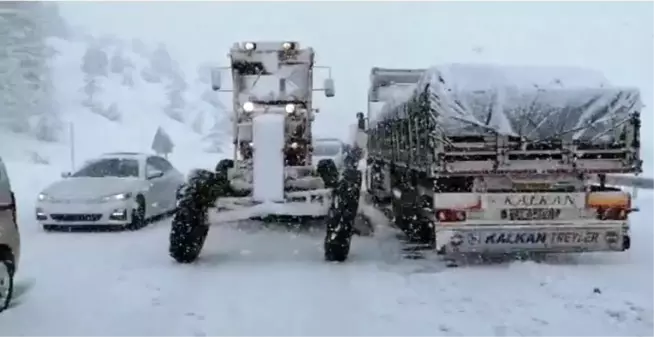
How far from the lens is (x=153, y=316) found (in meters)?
8.24

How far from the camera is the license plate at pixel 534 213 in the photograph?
11156 millimetres

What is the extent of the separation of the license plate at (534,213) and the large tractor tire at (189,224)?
12.4 feet

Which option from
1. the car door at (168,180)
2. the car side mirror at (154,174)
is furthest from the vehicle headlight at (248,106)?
the car door at (168,180)

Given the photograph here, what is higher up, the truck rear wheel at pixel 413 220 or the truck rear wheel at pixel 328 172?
the truck rear wheel at pixel 328 172

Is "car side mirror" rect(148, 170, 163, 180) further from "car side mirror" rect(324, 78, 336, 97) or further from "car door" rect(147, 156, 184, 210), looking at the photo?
"car side mirror" rect(324, 78, 336, 97)

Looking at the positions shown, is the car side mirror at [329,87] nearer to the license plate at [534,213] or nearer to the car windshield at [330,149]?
the license plate at [534,213]

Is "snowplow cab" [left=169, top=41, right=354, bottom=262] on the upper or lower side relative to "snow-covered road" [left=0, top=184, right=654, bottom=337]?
upper

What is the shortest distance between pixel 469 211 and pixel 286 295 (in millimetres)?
2839

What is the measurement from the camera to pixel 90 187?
16.0 m

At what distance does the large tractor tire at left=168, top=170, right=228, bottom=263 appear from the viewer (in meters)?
11.7

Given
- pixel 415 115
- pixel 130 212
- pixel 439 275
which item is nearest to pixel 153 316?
pixel 439 275

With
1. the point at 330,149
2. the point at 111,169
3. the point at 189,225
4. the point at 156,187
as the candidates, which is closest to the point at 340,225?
the point at 189,225

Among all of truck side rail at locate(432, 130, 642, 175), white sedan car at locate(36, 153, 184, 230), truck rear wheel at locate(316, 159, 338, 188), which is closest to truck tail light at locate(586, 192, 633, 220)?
truck side rail at locate(432, 130, 642, 175)

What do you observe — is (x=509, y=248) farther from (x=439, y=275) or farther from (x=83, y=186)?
(x=83, y=186)
